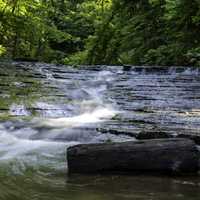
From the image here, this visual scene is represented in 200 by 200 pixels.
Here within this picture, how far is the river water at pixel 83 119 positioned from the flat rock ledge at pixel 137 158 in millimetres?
136

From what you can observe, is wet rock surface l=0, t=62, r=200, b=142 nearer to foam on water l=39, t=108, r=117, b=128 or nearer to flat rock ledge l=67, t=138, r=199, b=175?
foam on water l=39, t=108, r=117, b=128

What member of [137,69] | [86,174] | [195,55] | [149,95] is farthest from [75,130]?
[195,55]

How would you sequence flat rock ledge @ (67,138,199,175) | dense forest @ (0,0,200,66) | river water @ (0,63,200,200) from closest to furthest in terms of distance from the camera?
river water @ (0,63,200,200) < flat rock ledge @ (67,138,199,175) < dense forest @ (0,0,200,66)

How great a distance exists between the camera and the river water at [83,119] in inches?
188

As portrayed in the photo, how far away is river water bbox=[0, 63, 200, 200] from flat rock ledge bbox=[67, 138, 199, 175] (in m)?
0.14

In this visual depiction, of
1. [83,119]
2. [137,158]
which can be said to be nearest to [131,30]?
[83,119]

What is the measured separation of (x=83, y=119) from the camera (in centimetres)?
869

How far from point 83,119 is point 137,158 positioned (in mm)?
3517

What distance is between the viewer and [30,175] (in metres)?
5.27

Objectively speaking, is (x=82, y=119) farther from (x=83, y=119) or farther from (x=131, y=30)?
(x=131, y=30)

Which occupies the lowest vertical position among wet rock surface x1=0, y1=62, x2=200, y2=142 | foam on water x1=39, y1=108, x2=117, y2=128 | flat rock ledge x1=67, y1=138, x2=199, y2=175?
flat rock ledge x1=67, y1=138, x2=199, y2=175

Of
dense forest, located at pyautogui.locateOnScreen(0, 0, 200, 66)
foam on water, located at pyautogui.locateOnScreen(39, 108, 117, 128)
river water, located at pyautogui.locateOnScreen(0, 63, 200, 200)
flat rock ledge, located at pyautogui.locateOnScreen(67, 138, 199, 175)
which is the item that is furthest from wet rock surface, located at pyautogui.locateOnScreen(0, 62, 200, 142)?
dense forest, located at pyautogui.locateOnScreen(0, 0, 200, 66)

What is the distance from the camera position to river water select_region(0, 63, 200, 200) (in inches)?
188

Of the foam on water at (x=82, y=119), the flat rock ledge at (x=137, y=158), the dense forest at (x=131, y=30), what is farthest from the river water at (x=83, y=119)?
the dense forest at (x=131, y=30)
